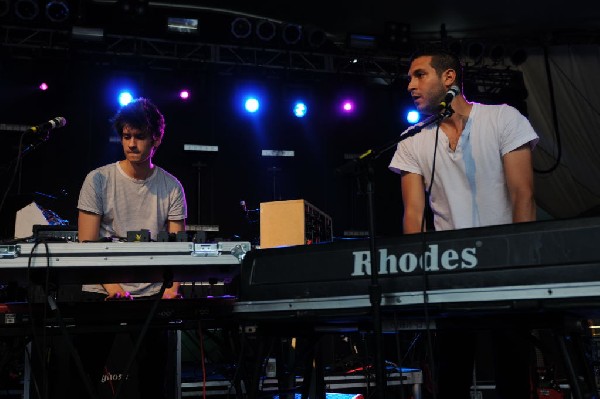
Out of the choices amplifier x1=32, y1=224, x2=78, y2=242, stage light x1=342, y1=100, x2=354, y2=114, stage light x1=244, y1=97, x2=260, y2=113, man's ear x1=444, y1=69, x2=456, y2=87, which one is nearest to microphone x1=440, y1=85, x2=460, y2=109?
man's ear x1=444, y1=69, x2=456, y2=87

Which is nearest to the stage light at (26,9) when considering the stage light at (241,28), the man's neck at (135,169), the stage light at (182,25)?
the stage light at (182,25)

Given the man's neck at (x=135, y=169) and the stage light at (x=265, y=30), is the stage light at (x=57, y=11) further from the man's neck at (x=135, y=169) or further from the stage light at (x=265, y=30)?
the man's neck at (x=135, y=169)

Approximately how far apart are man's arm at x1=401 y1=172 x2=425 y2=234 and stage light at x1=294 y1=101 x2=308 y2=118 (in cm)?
686

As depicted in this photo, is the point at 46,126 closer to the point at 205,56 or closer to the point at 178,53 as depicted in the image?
the point at 205,56

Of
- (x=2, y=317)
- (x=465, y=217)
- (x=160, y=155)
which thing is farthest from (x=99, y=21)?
(x=465, y=217)

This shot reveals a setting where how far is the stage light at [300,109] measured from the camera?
32.1 feet

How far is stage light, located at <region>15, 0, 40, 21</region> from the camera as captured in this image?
8008 mm

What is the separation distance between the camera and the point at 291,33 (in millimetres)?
9094

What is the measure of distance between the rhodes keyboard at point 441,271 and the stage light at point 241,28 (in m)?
7.10

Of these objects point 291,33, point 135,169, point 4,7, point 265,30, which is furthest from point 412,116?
point 135,169

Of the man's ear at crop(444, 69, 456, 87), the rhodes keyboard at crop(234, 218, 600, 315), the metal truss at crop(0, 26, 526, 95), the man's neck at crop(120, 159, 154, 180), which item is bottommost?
the rhodes keyboard at crop(234, 218, 600, 315)

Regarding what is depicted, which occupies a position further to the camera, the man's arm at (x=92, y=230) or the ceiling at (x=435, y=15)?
the ceiling at (x=435, y=15)

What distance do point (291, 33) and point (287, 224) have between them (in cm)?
678

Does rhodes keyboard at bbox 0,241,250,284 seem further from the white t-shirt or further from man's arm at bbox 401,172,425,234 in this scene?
the white t-shirt
